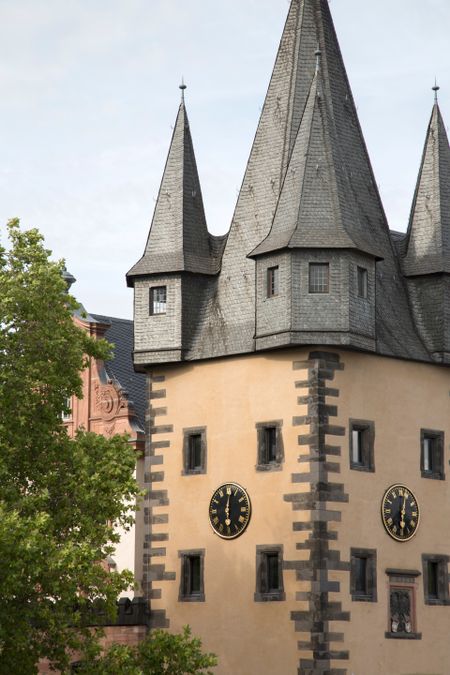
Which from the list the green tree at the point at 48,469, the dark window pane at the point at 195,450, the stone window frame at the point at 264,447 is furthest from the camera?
the dark window pane at the point at 195,450

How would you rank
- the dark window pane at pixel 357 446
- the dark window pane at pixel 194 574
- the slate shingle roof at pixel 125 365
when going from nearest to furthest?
the dark window pane at pixel 357 446 → the dark window pane at pixel 194 574 → the slate shingle roof at pixel 125 365

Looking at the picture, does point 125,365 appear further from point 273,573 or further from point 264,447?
point 273,573

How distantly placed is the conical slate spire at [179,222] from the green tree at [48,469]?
32.5 ft

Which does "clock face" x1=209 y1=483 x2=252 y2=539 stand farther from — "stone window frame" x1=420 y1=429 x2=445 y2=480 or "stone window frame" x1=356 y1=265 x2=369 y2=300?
"stone window frame" x1=356 y1=265 x2=369 y2=300

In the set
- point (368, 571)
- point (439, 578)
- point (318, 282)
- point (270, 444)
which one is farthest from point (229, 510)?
point (318, 282)

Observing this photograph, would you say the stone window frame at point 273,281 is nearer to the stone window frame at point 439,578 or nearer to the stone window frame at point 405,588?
the stone window frame at point 405,588

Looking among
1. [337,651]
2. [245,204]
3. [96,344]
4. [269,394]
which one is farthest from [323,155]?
[337,651]

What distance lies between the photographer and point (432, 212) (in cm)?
5206

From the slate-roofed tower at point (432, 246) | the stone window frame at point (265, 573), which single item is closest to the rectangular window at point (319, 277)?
the slate-roofed tower at point (432, 246)

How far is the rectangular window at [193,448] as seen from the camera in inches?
1986

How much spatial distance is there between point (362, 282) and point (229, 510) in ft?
24.7

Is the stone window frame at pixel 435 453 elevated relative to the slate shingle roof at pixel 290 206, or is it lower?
lower

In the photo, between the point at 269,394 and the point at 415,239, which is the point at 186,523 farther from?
the point at 415,239

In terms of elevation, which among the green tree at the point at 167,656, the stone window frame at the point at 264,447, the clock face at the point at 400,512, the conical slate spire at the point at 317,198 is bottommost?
the green tree at the point at 167,656
